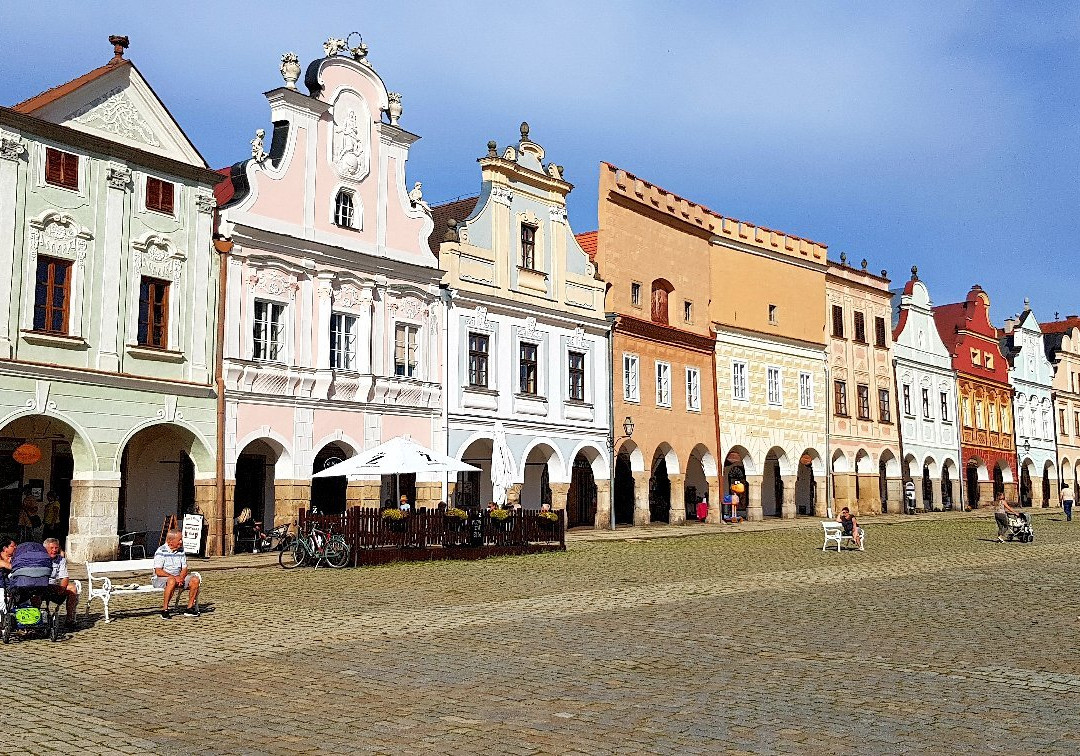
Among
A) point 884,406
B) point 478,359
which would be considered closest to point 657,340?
point 478,359

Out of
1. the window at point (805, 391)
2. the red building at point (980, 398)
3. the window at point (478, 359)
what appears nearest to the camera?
the window at point (478, 359)

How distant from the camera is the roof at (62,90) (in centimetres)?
2388

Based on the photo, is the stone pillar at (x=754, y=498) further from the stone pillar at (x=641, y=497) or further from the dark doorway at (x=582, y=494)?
the dark doorway at (x=582, y=494)

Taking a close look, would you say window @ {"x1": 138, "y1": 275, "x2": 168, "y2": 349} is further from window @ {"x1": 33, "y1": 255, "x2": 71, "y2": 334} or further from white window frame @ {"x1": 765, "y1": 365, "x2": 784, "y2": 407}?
white window frame @ {"x1": 765, "y1": 365, "x2": 784, "y2": 407}

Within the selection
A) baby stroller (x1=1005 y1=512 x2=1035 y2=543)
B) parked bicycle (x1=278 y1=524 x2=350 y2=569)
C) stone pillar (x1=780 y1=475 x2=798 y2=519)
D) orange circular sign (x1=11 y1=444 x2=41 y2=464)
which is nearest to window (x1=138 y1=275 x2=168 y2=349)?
orange circular sign (x1=11 y1=444 x2=41 y2=464)

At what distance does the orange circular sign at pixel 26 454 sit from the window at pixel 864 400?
36782mm

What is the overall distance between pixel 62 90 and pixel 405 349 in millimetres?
11366

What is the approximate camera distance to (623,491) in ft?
138

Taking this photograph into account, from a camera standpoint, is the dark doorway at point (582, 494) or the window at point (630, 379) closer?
the window at point (630, 379)

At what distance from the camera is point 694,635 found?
13180mm

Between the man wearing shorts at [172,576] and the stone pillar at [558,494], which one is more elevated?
the stone pillar at [558,494]

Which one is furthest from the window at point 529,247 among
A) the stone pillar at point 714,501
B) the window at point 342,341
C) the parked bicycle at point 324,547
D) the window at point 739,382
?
the parked bicycle at point 324,547

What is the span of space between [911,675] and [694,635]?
10.4 feet

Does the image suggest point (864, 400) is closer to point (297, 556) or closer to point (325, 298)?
point (325, 298)
